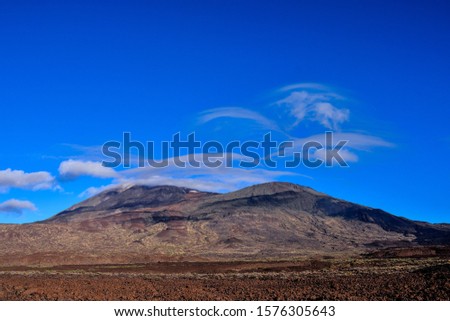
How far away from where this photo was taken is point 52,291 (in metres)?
24.9

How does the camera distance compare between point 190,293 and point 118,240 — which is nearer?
point 190,293

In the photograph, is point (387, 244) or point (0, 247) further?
point (387, 244)

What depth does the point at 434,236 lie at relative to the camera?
157 m

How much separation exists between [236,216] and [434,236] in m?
61.6

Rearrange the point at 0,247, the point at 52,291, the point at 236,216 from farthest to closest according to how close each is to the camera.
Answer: the point at 236,216
the point at 0,247
the point at 52,291

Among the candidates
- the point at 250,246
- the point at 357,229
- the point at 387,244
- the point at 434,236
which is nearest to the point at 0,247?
the point at 250,246
